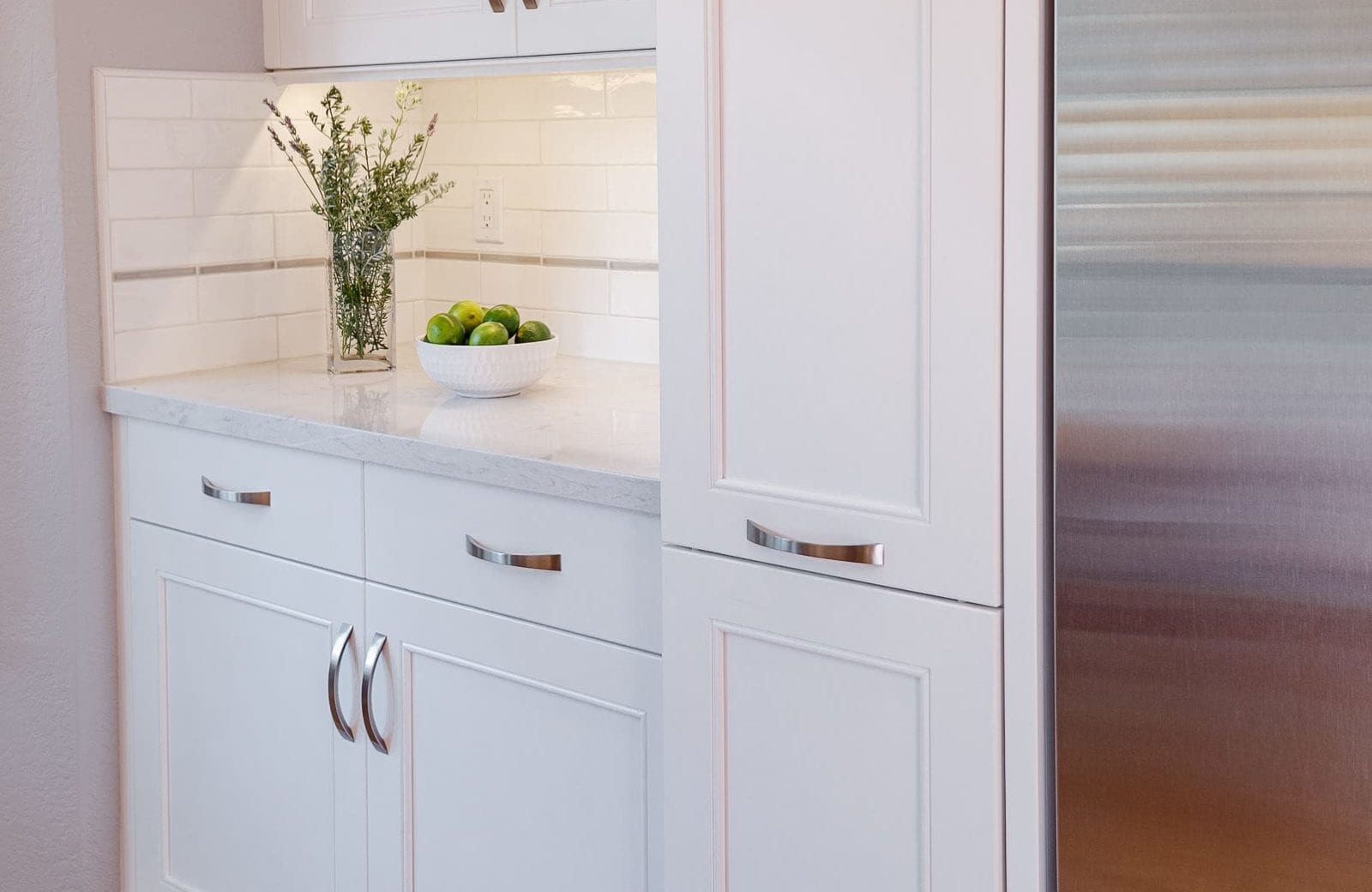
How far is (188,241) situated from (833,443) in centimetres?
147

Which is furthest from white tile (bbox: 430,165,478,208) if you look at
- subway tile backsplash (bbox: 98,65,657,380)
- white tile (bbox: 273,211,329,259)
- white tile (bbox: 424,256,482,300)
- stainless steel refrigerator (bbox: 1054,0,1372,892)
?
stainless steel refrigerator (bbox: 1054,0,1372,892)

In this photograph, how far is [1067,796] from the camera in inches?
51.5

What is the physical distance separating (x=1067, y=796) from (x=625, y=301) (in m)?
1.41

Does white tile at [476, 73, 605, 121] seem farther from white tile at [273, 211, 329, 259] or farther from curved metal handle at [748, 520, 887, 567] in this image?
curved metal handle at [748, 520, 887, 567]

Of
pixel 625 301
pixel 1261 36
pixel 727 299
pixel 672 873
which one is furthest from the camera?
pixel 625 301

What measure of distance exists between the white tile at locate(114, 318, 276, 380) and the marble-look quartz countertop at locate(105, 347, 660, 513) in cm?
2

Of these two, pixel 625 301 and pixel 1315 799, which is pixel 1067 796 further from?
pixel 625 301

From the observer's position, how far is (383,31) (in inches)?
90.5

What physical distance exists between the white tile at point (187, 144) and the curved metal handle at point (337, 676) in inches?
34.8

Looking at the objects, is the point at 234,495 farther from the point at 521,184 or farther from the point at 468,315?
the point at 521,184

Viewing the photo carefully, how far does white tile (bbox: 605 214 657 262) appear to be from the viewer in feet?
8.07

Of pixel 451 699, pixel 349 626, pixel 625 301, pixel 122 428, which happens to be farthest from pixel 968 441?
pixel 122 428

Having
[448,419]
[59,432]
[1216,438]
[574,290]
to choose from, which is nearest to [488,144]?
[574,290]

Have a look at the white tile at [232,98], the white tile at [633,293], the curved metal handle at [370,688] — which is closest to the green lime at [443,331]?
the white tile at [633,293]
